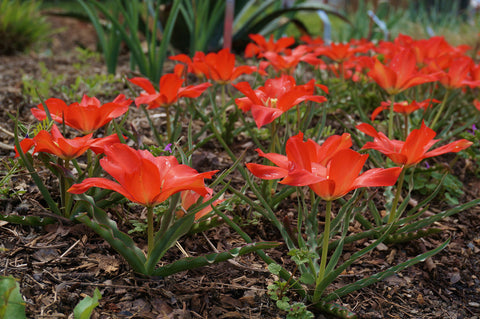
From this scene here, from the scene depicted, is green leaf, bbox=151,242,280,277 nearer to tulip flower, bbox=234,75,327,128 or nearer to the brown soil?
the brown soil

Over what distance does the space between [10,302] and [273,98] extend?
90 cm

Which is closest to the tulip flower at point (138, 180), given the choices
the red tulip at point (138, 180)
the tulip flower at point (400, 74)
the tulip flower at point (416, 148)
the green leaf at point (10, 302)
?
the red tulip at point (138, 180)

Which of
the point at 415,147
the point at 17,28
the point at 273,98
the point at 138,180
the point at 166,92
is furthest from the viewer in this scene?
the point at 17,28

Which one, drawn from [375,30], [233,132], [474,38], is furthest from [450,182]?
[474,38]

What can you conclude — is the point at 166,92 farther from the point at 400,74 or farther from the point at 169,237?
the point at 400,74

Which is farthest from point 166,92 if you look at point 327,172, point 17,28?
point 17,28

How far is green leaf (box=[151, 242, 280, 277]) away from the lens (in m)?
1.04

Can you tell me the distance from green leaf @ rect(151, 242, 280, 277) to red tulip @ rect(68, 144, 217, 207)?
179 millimetres

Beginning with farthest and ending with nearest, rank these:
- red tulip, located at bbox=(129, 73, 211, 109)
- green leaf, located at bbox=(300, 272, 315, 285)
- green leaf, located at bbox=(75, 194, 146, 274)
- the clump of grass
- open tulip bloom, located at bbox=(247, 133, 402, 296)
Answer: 1. the clump of grass
2. red tulip, located at bbox=(129, 73, 211, 109)
3. green leaf, located at bbox=(300, 272, 315, 285)
4. green leaf, located at bbox=(75, 194, 146, 274)
5. open tulip bloom, located at bbox=(247, 133, 402, 296)

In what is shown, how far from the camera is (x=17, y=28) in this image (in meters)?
4.06

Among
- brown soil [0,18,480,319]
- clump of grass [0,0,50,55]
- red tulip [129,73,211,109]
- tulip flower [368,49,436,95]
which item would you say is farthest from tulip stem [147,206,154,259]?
clump of grass [0,0,50,55]

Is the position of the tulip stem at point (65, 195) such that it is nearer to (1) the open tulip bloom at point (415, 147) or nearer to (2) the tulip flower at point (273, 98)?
(2) the tulip flower at point (273, 98)

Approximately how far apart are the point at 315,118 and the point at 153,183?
5.24 ft

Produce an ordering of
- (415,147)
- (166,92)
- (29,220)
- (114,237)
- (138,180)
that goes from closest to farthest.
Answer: (138,180)
(114,237)
(415,147)
(29,220)
(166,92)
